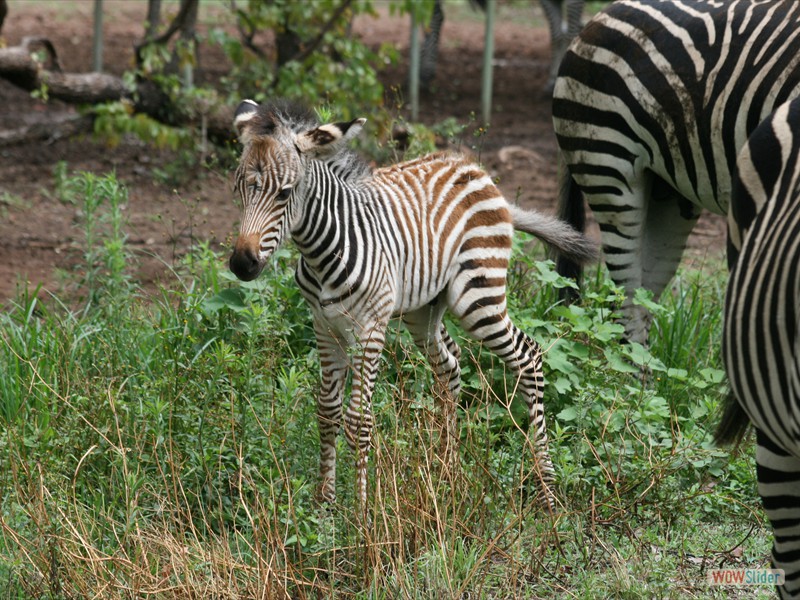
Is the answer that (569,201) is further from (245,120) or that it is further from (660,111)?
(245,120)

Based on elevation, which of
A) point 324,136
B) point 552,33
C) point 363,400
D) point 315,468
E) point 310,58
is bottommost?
point 315,468

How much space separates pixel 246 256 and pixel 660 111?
2.42 metres

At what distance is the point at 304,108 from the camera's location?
4.40m

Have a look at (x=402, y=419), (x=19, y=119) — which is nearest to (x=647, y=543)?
(x=402, y=419)

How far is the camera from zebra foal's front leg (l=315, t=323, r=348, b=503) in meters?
4.52

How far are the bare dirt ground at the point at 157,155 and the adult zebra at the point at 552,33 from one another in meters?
0.27

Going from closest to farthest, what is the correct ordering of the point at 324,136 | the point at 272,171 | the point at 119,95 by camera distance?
the point at 272,171 < the point at 324,136 < the point at 119,95

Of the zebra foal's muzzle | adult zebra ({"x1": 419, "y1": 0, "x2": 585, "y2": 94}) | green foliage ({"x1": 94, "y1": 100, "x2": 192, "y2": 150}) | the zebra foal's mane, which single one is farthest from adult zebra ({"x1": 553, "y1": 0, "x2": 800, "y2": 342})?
adult zebra ({"x1": 419, "y1": 0, "x2": 585, "y2": 94})

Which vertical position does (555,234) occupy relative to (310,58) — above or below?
above

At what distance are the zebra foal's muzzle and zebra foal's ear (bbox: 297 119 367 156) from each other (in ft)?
1.49

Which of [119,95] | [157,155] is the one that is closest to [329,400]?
[119,95]

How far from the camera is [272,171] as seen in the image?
164 inches

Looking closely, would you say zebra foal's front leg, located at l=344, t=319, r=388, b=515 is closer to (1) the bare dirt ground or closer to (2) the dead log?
(1) the bare dirt ground

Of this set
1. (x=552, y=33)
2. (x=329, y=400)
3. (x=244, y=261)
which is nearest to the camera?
(x=244, y=261)
